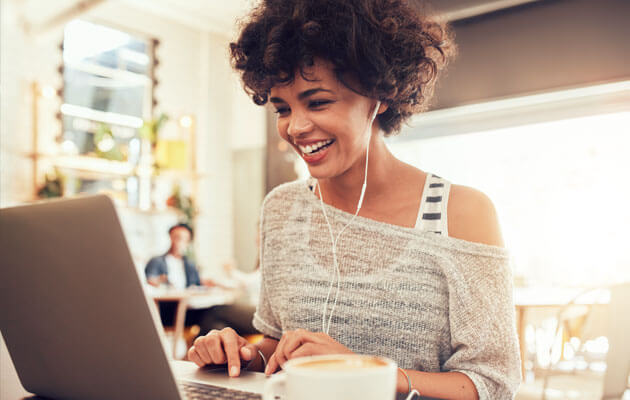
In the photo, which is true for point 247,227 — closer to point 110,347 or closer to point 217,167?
point 217,167

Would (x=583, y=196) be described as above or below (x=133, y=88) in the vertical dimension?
below

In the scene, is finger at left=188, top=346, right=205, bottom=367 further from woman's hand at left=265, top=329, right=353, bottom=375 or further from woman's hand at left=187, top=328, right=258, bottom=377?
woman's hand at left=265, top=329, right=353, bottom=375

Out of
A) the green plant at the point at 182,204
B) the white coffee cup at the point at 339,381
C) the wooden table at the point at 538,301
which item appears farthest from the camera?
the green plant at the point at 182,204

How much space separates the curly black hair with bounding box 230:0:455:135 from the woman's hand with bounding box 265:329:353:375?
43 cm

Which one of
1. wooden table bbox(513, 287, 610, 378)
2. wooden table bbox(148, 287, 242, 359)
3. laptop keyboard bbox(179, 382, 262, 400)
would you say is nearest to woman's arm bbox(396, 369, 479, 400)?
laptop keyboard bbox(179, 382, 262, 400)

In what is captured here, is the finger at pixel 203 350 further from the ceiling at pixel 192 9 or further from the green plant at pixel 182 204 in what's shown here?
the green plant at pixel 182 204

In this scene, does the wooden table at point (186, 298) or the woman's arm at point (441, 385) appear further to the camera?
the wooden table at point (186, 298)

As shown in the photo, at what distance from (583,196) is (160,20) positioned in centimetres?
499

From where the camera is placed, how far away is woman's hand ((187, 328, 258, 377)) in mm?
799

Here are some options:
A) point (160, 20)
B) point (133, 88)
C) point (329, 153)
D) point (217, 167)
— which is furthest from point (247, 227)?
point (329, 153)

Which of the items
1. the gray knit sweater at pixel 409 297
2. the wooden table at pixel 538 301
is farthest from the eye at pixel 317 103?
the wooden table at pixel 538 301

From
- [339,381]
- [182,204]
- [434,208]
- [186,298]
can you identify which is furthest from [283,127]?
[182,204]

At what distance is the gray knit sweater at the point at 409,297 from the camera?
90cm

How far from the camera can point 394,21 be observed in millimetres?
938
